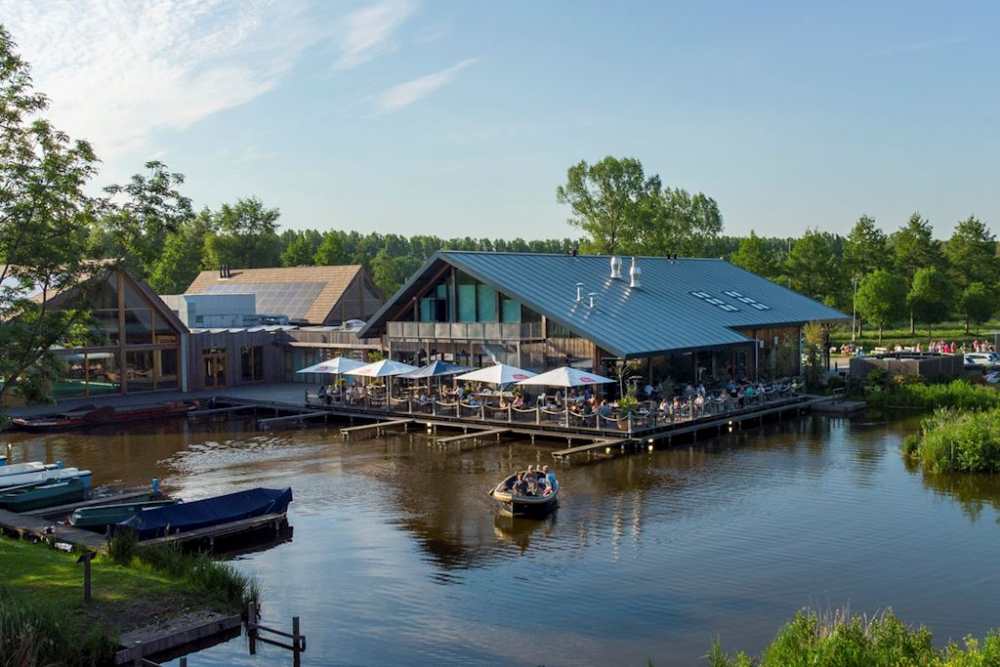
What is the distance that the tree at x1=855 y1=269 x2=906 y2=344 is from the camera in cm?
5984

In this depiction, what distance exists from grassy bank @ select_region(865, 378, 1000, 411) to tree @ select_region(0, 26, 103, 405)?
29.8 m

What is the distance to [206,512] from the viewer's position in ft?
66.6

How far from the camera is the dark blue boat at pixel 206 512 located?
1938 centimetres

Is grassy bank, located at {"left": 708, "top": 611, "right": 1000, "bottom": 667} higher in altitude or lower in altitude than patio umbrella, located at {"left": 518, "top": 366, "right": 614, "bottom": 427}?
lower

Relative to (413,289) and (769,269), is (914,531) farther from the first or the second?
(769,269)

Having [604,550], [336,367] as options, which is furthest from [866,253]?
[604,550]

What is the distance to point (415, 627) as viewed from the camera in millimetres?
Answer: 15289

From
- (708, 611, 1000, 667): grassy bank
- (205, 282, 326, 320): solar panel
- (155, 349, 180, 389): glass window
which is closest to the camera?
(708, 611, 1000, 667): grassy bank

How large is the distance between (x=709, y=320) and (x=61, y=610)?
30.3 meters

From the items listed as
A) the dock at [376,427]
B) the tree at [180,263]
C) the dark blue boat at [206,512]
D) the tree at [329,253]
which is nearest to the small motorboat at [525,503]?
the dark blue boat at [206,512]

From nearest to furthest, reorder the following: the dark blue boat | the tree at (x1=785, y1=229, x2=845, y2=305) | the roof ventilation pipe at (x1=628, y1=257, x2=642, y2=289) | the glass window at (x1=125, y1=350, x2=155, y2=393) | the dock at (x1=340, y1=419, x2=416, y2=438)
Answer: the dark blue boat → the dock at (x1=340, y1=419, x2=416, y2=438) → the roof ventilation pipe at (x1=628, y1=257, x2=642, y2=289) → the glass window at (x1=125, y1=350, x2=155, y2=393) → the tree at (x1=785, y1=229, x2=845, y2=305)

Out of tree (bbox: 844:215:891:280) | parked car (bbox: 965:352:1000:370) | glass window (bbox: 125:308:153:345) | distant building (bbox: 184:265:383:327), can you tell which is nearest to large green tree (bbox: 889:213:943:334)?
tree (bbox: 844:215:891:280)

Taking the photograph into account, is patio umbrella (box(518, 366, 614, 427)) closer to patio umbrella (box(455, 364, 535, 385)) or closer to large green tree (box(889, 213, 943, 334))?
patio umbrella (box(455, 364, 535, 385))

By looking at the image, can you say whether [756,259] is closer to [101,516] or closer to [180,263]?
[180,263]
